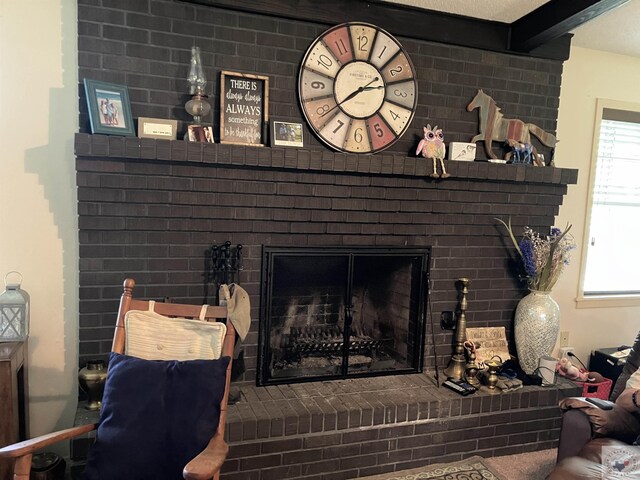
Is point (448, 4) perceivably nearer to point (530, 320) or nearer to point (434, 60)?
point (434, 60)

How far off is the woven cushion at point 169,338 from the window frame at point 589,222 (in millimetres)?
2740

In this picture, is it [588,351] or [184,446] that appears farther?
[588,351]

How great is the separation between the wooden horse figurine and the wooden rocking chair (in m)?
1.86

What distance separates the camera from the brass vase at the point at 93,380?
2189 mm

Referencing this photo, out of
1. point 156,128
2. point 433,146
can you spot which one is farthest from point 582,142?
point 156,128

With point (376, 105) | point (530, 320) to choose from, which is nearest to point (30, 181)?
point (376, 105)

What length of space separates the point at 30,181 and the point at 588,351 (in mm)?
3740

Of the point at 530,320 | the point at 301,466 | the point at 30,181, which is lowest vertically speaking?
the point at 301,466

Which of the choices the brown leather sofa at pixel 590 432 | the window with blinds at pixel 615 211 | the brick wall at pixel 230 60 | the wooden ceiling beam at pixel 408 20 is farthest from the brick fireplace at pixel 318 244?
the window with blinds at pixel 615 211

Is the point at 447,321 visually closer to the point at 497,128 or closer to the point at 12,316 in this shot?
the point at 497,128

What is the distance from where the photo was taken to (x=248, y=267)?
2.52 meters

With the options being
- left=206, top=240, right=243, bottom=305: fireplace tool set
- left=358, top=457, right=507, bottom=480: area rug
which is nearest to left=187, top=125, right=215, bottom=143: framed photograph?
left=206, top=240, right=243, bottom=305: fireplace tool set

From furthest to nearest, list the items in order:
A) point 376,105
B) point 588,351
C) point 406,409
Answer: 1. point 588,351
2. point 376,105
3. point 406,409

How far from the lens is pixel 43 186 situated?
2.28 meters
